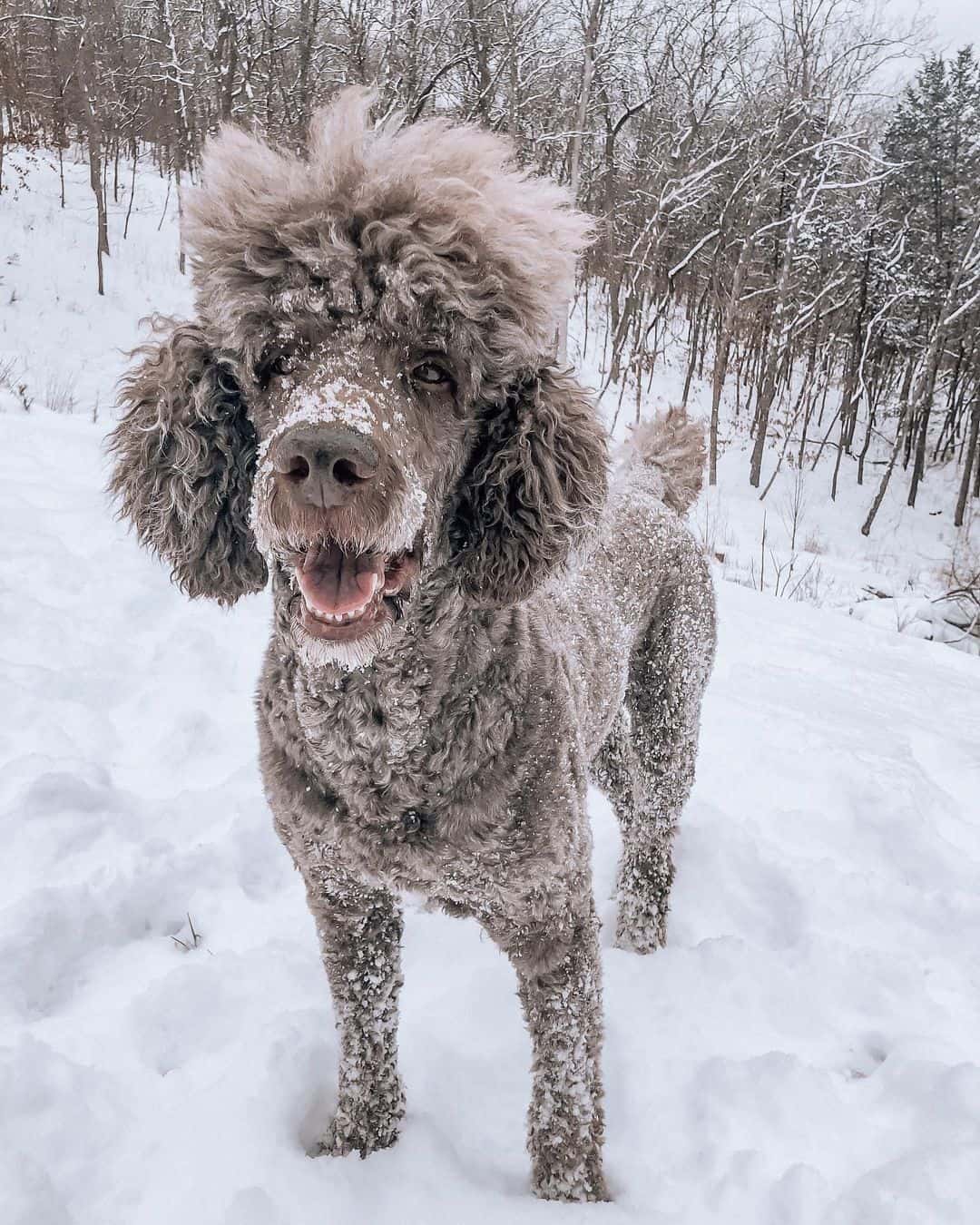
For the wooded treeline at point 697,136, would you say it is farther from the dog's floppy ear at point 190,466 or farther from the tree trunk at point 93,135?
the dog's floppy ear at point 190,466

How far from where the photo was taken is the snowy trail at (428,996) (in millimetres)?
1731

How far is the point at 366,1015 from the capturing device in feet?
6.03

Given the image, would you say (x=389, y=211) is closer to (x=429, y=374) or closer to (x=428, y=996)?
(x=429, y=374)

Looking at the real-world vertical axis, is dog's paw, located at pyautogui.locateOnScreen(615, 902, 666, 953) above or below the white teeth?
below

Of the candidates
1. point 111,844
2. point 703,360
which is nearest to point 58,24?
point 703,360

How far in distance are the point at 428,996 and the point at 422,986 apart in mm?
46

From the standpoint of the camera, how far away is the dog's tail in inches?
116

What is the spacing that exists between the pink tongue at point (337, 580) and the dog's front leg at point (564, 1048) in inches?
31.0

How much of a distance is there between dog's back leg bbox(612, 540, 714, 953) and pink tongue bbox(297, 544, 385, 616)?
140 cm

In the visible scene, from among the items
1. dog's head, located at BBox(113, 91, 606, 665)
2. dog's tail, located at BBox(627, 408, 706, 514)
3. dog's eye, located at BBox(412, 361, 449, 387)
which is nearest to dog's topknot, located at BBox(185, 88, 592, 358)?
dog's head, located at BBox(113, 91, 606, 665)

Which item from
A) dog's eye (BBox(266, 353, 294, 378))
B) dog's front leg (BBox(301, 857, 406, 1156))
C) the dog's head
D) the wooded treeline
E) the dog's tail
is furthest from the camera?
the wooded treeline

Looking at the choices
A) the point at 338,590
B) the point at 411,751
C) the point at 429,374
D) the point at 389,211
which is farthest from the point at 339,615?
the point at 389,211

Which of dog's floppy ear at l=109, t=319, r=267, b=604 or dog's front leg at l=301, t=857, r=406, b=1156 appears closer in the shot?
dog's floppy ear at l=109, t=319, r=267, b=604

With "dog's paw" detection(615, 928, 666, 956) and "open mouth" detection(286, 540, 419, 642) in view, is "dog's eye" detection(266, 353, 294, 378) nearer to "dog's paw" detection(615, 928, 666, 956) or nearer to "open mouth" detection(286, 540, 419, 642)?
"open mouth" detection(286, 540, 419, 642)
